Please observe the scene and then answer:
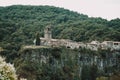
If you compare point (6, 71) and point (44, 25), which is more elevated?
point (6, 71)

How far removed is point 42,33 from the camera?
10700 centimetres

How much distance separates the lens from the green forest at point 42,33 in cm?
7431

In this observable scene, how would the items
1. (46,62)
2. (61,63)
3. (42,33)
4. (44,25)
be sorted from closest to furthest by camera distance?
(46,62)
(61,63)
(42,33)
(44,25)

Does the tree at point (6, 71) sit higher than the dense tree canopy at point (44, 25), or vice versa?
the tree at point (6, 71)

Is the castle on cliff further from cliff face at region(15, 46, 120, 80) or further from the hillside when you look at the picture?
the hillside

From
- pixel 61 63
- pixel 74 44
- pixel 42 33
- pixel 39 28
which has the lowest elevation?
pixel 61 63

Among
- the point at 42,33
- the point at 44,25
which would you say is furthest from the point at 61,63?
the point at 44,25

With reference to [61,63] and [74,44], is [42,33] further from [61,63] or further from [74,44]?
[61,63]

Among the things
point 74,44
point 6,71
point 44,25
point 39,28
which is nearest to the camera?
point 6,71

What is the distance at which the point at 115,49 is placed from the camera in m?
89.2

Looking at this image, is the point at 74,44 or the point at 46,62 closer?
the point at 46,62

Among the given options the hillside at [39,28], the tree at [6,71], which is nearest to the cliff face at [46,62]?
the hillside at [39,28]

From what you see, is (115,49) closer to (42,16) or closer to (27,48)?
(27,48)

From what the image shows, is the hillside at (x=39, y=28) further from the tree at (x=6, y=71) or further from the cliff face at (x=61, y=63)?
the tree at (x=6, y=71)
